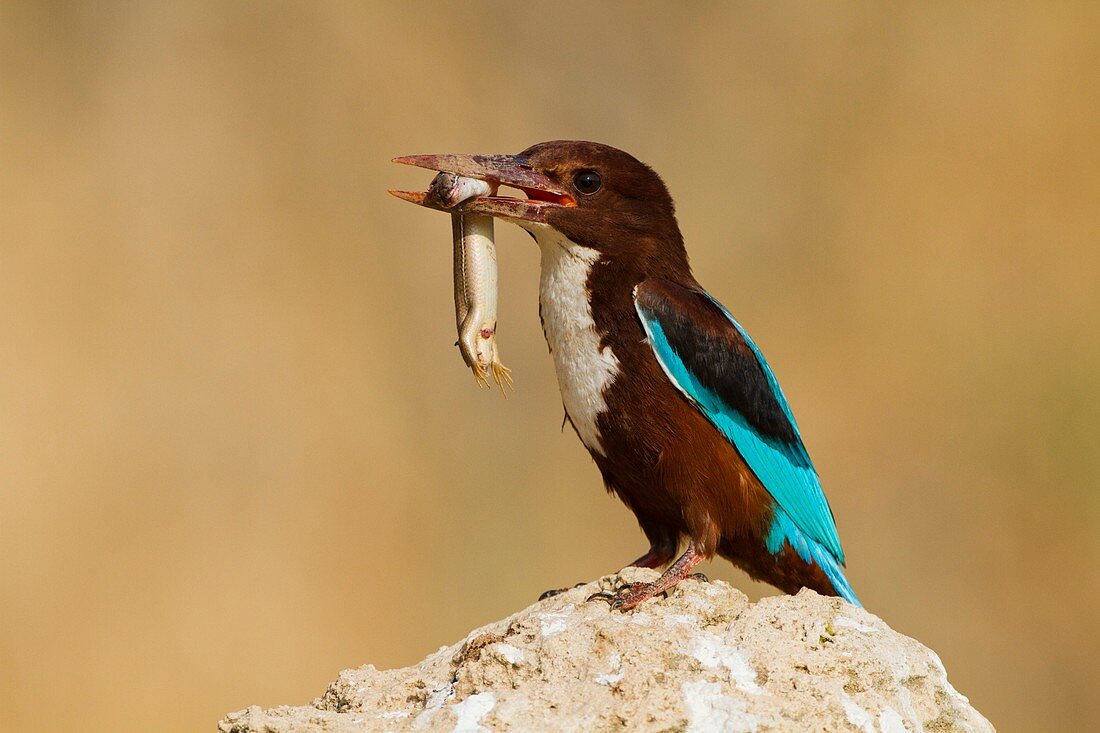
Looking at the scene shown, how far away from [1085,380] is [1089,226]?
1.30m

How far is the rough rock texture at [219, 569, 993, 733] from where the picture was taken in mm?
3178

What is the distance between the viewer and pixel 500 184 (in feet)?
14.9

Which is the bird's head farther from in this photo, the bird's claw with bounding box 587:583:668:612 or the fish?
the bird's claw with bounding box 587:583:668:612

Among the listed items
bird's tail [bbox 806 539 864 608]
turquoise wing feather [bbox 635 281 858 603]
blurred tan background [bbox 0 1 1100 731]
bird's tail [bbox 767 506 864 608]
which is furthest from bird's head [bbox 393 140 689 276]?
blurred tan background [bbox 0 1 1100 731]

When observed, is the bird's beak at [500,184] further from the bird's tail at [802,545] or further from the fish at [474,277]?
the bird's tail at [802,545]

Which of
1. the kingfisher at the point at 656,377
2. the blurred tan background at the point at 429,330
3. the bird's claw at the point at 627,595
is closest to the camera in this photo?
the bird's claw at the point at 627,595

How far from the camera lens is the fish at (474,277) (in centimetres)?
447

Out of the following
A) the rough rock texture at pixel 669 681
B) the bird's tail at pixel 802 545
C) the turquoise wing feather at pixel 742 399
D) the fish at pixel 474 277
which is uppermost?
the fish at pixel 474 277

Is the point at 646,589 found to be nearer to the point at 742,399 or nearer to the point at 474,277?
the point at 742,399

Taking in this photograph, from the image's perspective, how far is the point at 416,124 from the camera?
10.2m

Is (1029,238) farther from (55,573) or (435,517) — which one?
(55,573)

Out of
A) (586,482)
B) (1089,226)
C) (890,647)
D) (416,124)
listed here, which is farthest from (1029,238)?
(890,647)

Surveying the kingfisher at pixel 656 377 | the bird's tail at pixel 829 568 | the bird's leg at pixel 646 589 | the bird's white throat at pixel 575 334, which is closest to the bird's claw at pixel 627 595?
the bird's leg at pixel 646 589

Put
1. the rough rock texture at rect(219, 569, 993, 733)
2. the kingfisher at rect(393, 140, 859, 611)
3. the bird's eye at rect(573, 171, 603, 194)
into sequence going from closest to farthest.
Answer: the rough rock texture at rect(219, 569, 993, 733) → the kingfisher at rect(393, 140, 859, 611) → the bird's eye at rect(573, 171, 603, 194)
